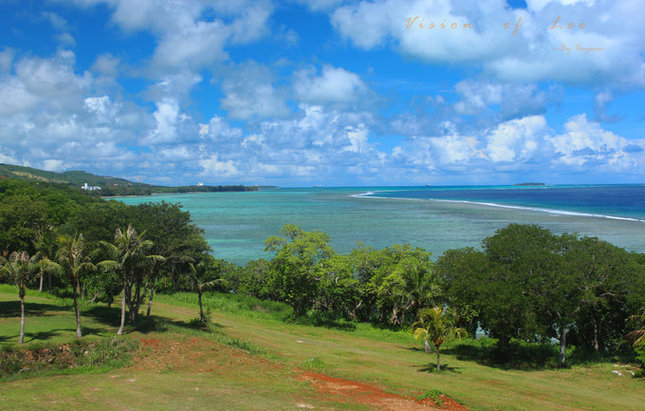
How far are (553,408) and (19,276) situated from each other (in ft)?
86.4

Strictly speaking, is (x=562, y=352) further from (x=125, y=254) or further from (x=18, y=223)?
(x=18, y=223)

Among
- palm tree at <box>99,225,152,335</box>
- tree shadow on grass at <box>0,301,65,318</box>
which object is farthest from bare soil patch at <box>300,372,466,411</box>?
tree shadow on grass at <box>0,301,65,318</box>

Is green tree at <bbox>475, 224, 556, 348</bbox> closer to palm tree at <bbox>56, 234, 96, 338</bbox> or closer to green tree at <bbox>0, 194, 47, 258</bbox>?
palm tree at <bbox>56, 234, 96, 338</bbox>

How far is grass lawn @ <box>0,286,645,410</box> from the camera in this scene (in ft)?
54.4

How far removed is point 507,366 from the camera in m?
27.2

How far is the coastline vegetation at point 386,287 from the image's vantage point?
24812 millimetres

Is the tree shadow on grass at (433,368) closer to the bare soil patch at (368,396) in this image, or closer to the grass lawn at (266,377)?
the grass lawn at (266,377)

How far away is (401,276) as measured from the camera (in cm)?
3522

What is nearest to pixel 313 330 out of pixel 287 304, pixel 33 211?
pixel 287 304

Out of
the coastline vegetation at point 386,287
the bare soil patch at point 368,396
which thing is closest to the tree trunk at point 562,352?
the coastline vegetation at point 386,287

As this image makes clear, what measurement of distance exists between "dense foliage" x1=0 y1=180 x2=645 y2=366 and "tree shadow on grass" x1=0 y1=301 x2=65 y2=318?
7.12 feet

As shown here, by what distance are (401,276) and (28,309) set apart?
27.7 meters

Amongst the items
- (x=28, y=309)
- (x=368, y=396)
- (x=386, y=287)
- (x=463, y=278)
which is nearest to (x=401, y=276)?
(x=386, y=287)

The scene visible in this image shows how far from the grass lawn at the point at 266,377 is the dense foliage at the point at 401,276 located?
7.92ft
